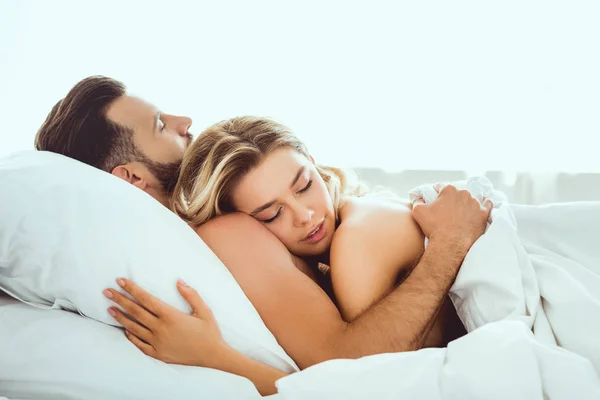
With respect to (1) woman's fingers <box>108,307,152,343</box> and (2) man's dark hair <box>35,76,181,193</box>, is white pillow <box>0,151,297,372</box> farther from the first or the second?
(2) man's dark hair <box>35,76,181,193</box>

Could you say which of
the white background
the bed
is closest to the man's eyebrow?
the bed

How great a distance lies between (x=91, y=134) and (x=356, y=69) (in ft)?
4.73

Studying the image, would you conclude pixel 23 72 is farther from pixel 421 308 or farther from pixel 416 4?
pixel 421 308

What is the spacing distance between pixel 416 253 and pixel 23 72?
230 cm

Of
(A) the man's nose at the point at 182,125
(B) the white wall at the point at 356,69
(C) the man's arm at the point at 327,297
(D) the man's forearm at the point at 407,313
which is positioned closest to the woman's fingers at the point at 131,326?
(C) the man's arm at the point at 327,297

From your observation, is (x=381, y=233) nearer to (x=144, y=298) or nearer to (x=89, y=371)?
(x=144, y=298)

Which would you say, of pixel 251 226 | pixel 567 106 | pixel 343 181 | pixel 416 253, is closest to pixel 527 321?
pixel 416 253

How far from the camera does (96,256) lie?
0.99 metres

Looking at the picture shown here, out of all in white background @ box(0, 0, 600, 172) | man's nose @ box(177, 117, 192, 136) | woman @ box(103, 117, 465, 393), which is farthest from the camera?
white background @ box(0, 0, 600, 172)

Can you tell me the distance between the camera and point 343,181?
182cm

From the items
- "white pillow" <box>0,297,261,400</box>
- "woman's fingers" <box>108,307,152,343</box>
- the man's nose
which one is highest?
the man's nose

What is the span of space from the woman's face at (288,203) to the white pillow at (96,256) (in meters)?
0.30

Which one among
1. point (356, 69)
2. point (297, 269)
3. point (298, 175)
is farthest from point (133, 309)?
point (356, 69)

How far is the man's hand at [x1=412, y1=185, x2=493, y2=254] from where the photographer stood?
1199mm
